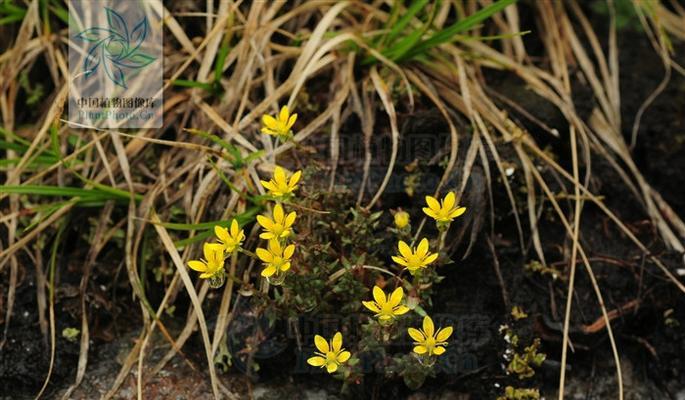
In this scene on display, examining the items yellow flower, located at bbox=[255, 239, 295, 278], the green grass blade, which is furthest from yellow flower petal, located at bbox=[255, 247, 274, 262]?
the green grass blade

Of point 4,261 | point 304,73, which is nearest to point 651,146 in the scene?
point 304,73

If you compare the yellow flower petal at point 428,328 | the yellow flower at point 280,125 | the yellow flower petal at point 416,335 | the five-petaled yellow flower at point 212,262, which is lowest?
the yellow flower petal at point 416,335

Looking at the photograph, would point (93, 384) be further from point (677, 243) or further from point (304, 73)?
point (677, 243)

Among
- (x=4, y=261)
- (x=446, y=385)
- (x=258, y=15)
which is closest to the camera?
(x=446, y=385)

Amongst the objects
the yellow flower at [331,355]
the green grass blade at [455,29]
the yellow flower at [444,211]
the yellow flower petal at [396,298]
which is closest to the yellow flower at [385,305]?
the yellow flower petal at [396,298]

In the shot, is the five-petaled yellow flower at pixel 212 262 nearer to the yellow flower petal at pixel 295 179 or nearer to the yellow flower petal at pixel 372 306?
the yellow flower petal at pixel 295 179

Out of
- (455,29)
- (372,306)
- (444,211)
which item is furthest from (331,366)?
(455,29)

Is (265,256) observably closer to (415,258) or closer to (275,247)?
(275,247)
